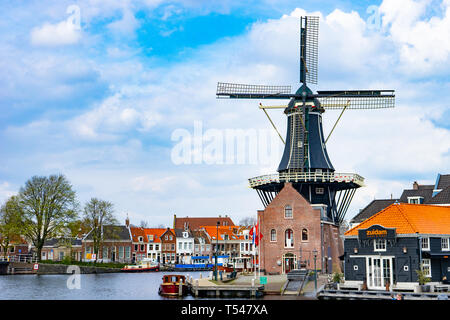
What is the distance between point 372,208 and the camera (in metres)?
64.9

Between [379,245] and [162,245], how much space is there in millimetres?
72049

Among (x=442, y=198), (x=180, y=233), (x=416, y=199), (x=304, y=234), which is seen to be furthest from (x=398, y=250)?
(x=180, y=233)

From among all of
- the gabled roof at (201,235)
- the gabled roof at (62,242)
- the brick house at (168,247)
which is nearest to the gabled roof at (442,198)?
the gabled roof at (62,242)

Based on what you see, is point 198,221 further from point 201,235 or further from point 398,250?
point 398,250

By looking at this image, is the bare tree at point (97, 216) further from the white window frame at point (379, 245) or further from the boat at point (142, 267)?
the white window frame at point (379, 245)

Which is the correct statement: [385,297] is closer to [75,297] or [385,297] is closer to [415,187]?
[75,297]

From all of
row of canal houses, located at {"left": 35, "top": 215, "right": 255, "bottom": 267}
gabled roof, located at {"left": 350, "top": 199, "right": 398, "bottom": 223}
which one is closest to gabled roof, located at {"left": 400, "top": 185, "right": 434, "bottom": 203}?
gabled roof, located at {"left": 350, "top": 199, "right": 398, "bottom": 223}

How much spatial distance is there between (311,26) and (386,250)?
35.7 metres

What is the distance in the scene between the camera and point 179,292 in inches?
1754

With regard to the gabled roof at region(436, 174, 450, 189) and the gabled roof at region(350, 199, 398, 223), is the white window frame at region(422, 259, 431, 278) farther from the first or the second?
the gabled roof at region(350, 199, 398, 223)

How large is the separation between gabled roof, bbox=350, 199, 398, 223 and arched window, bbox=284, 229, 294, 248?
10622 mm

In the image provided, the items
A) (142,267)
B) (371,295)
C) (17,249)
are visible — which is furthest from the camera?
(17,249)

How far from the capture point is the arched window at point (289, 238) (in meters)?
56.7
